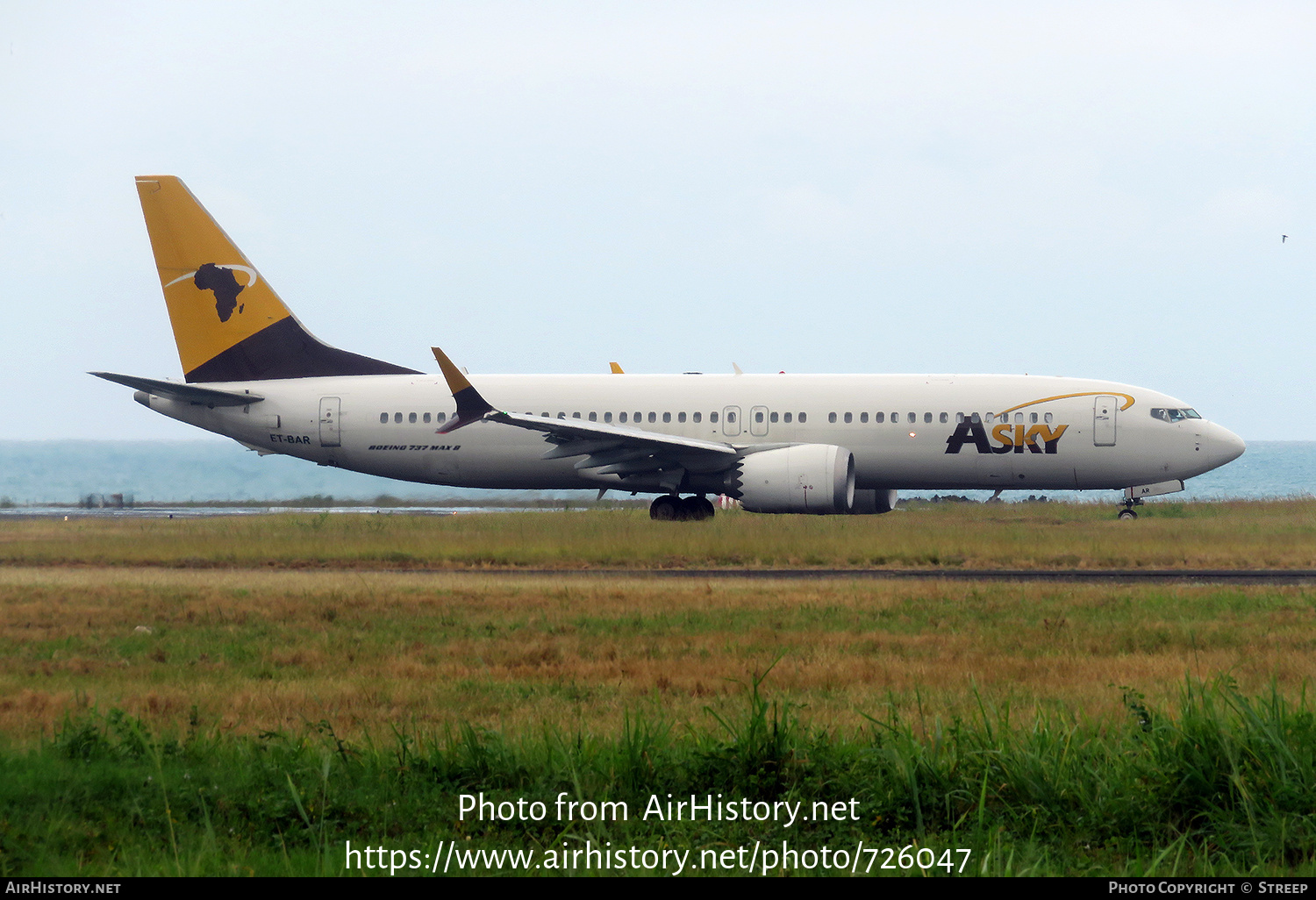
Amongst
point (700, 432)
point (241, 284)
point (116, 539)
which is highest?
point (241, 284)

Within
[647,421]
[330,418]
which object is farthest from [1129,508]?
[330,418]

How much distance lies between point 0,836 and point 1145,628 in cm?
1055

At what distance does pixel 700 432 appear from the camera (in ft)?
98.7

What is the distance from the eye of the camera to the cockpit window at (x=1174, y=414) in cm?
2888

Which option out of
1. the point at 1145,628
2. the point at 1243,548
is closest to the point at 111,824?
the point at 1145,628

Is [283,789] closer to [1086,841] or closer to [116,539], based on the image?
[1086,841]

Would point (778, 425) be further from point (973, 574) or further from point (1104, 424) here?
point (973, 574)

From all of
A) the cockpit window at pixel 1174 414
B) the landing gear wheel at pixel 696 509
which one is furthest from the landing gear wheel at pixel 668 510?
the cockpit window at pixel 1174 414

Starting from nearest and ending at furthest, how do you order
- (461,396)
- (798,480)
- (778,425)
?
(798,480), (461,396), (778,425)

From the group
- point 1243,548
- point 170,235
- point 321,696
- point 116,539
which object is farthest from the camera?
point 170,235

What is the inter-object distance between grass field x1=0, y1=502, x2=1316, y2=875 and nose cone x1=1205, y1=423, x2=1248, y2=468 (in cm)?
1338

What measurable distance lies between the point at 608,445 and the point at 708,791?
22.3 meters

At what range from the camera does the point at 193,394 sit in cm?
3155

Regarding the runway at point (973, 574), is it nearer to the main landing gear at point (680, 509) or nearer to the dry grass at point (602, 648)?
the dry grass at point (602, 648)
